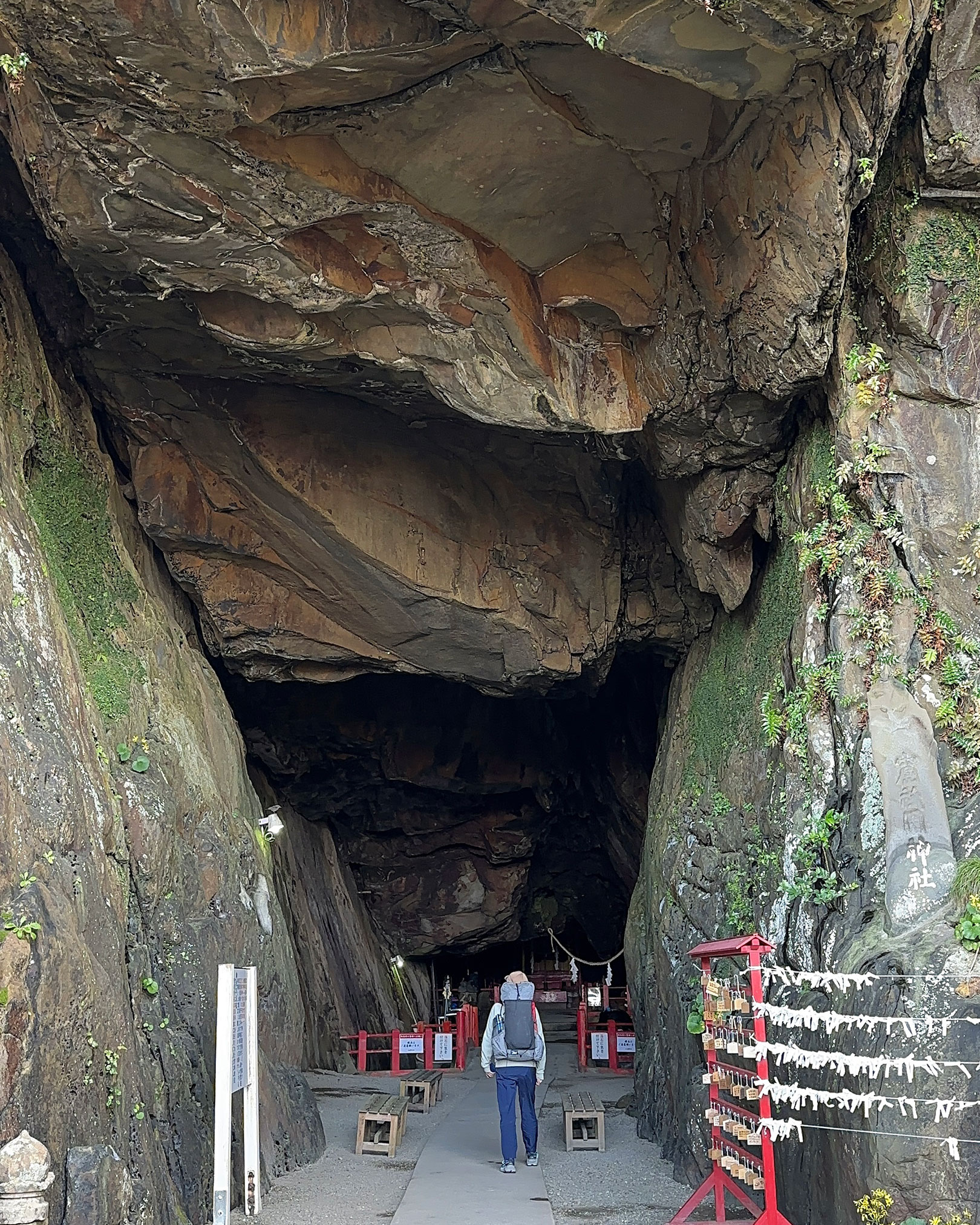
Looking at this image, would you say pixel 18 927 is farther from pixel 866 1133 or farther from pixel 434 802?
pixel 434 802

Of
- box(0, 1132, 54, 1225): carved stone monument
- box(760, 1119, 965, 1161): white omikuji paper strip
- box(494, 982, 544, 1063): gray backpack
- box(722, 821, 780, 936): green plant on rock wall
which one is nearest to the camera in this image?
box(0, 1132, 54, 1225): carved stone monument

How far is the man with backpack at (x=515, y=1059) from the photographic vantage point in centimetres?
711

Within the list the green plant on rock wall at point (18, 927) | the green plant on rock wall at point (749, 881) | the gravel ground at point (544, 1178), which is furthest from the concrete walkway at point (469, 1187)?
the green plant on rock wall at point (18, 927)

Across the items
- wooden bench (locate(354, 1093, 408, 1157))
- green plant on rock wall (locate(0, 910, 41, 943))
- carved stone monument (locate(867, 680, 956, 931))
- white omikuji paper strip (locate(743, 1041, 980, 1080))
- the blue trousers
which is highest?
carved stone monument (locate(867, 680, 956, 931))

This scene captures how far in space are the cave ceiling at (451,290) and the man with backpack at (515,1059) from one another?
4.32 metres

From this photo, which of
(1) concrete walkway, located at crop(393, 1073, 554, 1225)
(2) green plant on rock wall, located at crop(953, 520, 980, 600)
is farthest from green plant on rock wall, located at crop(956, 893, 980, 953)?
(1) concrete walkway, located at crop(393, 1073, 554, 1225)

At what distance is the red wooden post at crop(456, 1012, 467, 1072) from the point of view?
14430mm

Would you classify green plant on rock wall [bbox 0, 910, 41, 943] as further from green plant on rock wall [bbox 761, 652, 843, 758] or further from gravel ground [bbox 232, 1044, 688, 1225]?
green plant on rock wall [bbox 761, 652, 843, 758]

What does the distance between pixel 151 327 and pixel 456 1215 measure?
7.04 m

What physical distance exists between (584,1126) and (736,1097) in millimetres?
3518

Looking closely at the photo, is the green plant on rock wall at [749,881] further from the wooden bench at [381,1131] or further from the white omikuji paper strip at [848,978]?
the wooden bench at [381,1131]


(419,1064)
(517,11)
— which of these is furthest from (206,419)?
(419,1064)

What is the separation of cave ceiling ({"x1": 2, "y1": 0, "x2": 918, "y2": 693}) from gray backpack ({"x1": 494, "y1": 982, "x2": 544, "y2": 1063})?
426 cm

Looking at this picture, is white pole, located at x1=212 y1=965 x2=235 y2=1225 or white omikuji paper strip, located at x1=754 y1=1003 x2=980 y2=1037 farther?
white pole, located at x1=212 y1=965 x2=235 y2=1225
